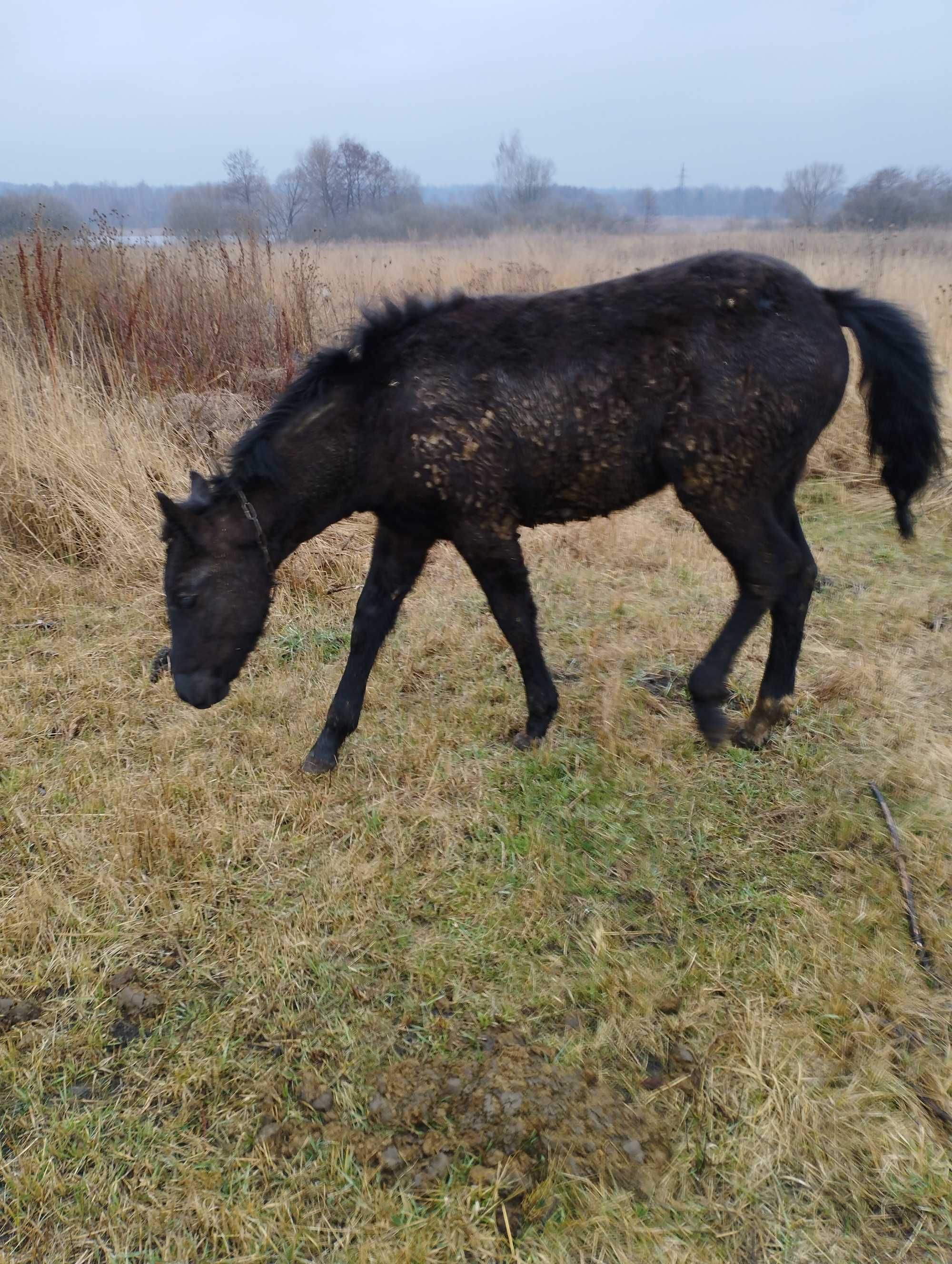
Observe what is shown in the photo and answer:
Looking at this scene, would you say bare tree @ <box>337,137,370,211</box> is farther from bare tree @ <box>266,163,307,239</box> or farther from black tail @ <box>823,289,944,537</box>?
black tail @ <box>823,289,944,537</box>

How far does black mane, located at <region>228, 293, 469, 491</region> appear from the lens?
3.33 meters

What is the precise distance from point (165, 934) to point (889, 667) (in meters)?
3.75

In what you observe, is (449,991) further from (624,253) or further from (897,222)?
(897,222)

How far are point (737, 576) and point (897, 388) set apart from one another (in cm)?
102

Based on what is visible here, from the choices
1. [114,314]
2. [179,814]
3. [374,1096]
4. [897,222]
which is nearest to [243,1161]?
[374,1096]

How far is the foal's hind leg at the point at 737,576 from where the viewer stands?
322 centimetres

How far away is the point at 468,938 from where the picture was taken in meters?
2.87

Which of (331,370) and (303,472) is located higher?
(331,370)

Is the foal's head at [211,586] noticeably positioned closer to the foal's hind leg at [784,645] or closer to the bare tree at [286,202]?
the foal's hind leg at [784,645]

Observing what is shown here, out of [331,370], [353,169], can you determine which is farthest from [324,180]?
[331,370]

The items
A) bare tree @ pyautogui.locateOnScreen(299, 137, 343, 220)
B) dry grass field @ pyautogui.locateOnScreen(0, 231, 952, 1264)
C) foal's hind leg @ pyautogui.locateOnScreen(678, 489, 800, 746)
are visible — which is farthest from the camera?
bare tree @ pyautogui.locateOnScreen(299, 137, 343, 220)

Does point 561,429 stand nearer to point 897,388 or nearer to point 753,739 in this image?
point 897,388

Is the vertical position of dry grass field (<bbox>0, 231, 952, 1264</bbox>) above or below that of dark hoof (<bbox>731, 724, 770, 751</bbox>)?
below

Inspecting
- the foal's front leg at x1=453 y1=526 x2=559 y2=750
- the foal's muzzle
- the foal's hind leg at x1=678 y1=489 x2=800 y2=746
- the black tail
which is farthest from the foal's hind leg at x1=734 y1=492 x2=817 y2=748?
the foal's muzzle
